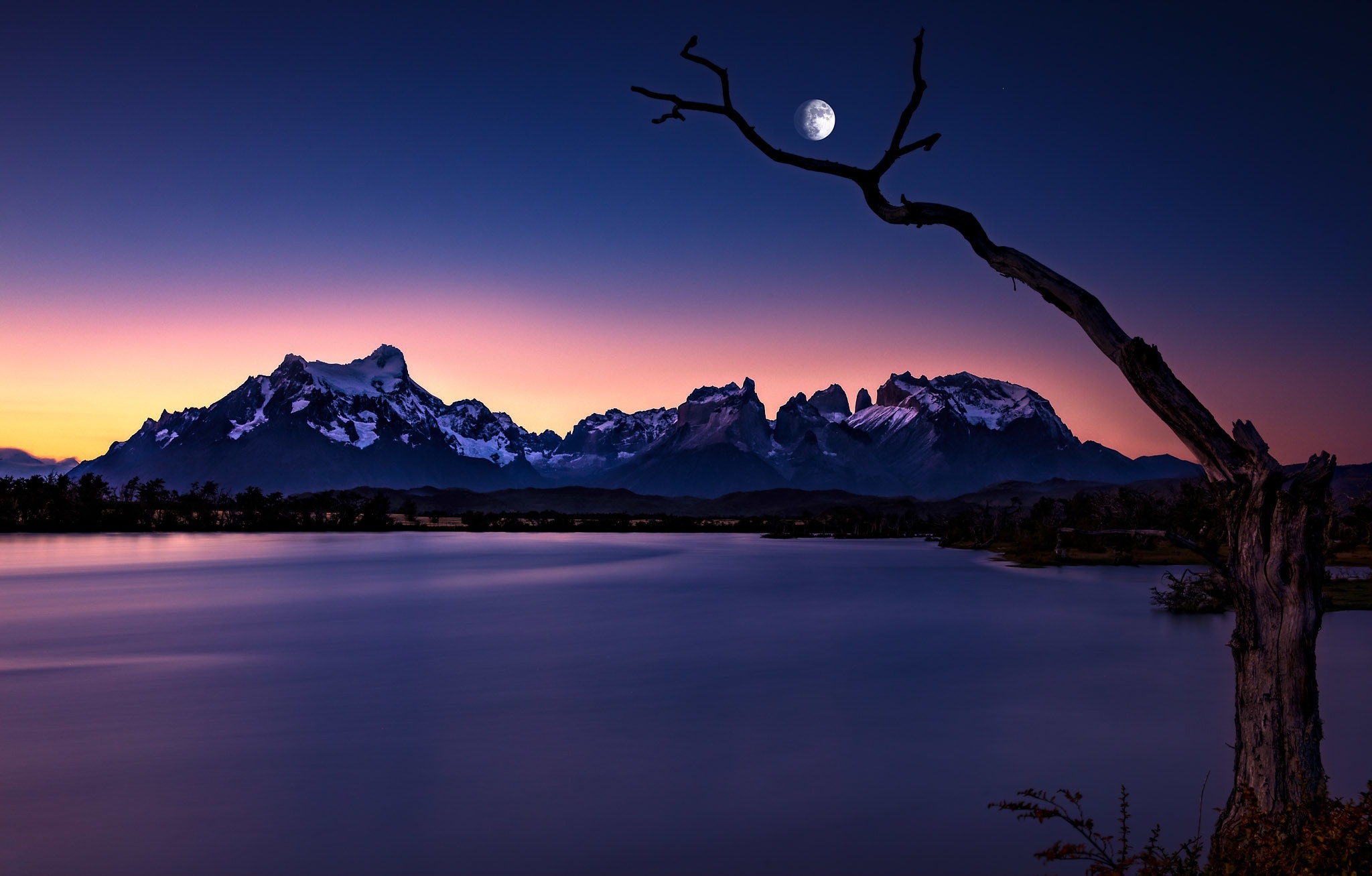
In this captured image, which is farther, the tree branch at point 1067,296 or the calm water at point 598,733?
the calm water at point 598,733

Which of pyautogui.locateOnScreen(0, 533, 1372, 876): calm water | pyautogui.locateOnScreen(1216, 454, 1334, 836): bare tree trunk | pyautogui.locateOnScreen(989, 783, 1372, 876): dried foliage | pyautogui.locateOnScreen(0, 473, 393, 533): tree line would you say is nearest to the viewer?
pyautogui.locateOnScreen(989, 783, 1372, 876): dried foliage

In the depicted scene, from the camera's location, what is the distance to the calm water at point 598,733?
1193cm

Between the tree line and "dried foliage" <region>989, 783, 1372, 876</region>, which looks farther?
the tree line

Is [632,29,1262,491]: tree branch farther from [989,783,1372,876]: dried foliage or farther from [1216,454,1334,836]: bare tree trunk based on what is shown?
[989,783,1372,876]: dried foliage

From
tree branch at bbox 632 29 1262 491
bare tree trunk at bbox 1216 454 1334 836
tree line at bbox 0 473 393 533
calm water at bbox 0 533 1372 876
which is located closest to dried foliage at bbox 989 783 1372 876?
bare tree trunk at bbox 1216 454 1334 836

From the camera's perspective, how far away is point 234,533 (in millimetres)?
174500

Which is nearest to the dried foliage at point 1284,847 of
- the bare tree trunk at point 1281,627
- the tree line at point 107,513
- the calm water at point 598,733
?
the bare tree trunk at point 1281,627

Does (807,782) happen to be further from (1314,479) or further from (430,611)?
(430,611)

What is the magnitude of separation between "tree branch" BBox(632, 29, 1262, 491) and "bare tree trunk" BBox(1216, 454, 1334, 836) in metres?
0.28

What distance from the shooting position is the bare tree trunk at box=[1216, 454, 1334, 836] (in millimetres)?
7129

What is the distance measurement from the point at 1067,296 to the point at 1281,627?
119 inches

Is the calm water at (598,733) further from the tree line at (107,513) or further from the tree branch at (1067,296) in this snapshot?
the tree line at (107,513)

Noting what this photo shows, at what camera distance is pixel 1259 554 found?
7316mm

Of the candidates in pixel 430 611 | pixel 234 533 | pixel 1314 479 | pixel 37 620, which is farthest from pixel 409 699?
pixel 234 533
